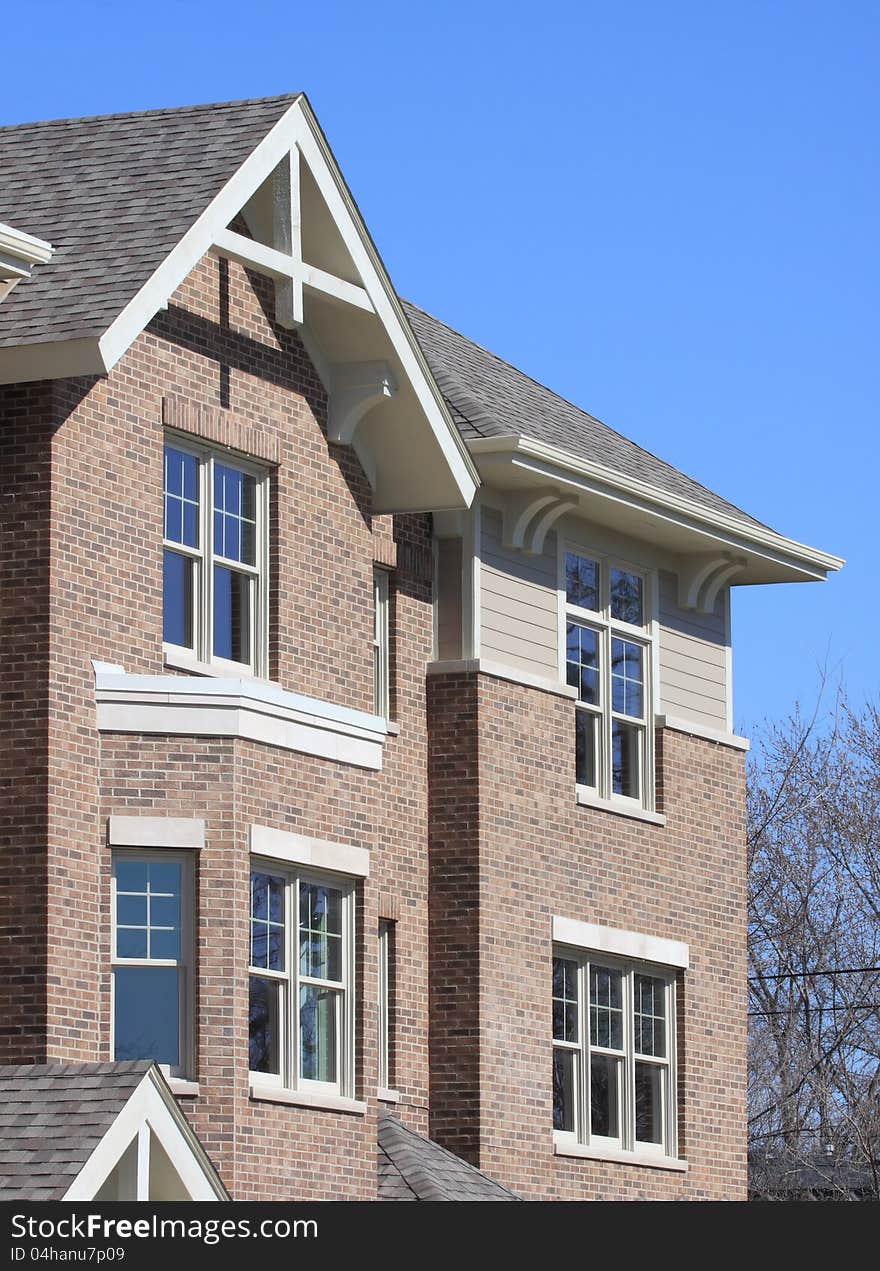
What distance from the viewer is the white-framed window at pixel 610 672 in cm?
2777

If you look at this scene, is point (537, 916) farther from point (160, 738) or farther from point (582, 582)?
point (160, 738)

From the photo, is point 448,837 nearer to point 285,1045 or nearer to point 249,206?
point 285,1045

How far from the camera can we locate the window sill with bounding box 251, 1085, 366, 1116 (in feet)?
68.7

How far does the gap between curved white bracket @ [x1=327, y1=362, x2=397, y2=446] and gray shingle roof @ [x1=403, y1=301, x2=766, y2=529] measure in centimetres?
173

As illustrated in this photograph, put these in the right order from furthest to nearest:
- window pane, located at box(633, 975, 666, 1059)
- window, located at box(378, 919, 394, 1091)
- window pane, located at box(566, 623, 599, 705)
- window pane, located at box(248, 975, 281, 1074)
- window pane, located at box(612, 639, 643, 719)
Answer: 1. window pane, located at box(612, 639, 643, 719)
2. window pane, located at box(633, 975, 666, 1059)
3. window pane, located at box(566, 623, 599, 705)
4. window, located at box(378, 919, 394, 1091)
5. window pane, located at box(248, 975, 281, 1074)

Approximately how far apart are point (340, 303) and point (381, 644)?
3.81 metres

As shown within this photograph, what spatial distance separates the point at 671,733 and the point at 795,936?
19360 millimetres

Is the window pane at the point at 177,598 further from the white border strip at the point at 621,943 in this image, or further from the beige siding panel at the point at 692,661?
the beige siding panel at the point at 692,661

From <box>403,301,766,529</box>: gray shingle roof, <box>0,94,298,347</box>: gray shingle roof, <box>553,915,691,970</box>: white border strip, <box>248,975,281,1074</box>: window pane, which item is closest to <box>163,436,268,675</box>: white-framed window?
<box>0,94,298,347</box>: gray shingle roof

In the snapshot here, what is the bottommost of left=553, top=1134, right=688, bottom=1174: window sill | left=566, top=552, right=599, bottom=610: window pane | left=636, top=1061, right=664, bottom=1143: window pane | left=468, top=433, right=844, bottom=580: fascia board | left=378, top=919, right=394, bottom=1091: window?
left=553, top=1134, right=688, bottom=1174: window sill

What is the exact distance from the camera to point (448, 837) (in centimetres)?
2600

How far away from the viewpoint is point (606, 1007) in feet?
90.4

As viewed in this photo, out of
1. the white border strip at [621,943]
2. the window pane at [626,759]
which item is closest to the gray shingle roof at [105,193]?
the window pane at [626,759]

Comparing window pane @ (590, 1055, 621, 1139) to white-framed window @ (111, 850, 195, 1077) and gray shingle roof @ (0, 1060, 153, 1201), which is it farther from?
gray shingle roof @ (0, 1060, 153, 1201)
